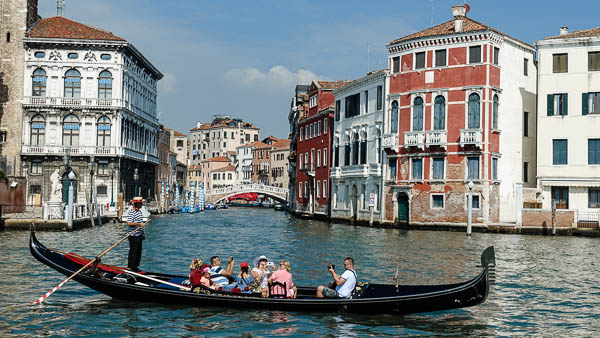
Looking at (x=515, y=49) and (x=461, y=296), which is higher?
(x=515, y=49)

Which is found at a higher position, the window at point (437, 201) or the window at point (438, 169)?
the window at point (438, 169)

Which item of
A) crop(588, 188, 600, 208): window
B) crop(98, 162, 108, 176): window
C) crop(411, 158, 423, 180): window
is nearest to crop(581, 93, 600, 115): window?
crop(588, 188, 600, 208): window

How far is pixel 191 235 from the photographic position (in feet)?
102

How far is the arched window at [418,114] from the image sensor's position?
3561 centimetres

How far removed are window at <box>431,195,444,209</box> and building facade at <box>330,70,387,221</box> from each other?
391cm

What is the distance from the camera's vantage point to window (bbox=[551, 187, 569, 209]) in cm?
3316

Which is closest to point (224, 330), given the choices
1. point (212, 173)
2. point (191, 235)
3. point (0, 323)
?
point (0, 323)

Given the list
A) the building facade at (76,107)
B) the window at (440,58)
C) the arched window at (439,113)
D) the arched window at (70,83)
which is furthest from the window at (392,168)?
the arched window at (70,83)

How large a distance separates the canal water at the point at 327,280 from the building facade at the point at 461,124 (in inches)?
214

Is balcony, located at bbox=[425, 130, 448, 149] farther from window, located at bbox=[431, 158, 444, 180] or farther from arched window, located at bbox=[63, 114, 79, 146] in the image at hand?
arched window, located at bbox=[63, 114, 79, 146]

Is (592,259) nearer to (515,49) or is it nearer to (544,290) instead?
(544,290)

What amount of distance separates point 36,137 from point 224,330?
36.9 metres

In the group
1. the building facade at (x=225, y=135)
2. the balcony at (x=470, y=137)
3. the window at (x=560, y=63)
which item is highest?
the building facade at (x=225, y=135)

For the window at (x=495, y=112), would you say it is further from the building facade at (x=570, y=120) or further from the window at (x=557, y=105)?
the window at (x=557, y=105)
